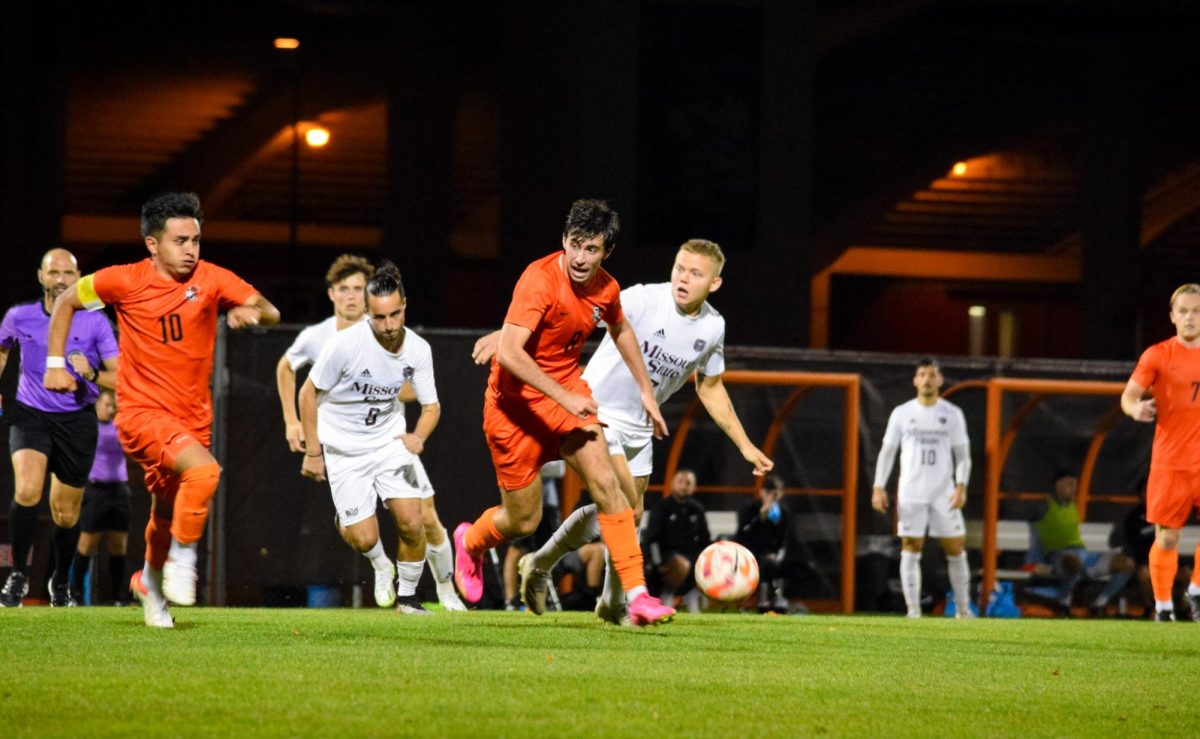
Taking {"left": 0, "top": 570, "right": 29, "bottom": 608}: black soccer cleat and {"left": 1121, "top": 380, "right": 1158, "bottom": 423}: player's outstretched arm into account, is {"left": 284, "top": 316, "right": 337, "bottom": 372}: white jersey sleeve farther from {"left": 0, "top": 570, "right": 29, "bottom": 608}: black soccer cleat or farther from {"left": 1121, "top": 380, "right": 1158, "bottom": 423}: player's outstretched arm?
{"left": 1121, "top": 380, "right": 1158, "bottom": 423}: player's outstretched arm

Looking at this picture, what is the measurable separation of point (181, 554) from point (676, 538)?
7422 mm

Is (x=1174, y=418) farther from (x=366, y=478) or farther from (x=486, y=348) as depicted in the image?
(x=486, y=348)

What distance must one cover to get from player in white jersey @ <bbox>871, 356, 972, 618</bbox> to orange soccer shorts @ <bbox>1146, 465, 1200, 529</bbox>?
102 inches

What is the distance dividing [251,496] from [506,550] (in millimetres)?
2238

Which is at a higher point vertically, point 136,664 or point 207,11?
point 207,11

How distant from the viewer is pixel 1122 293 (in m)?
28.8

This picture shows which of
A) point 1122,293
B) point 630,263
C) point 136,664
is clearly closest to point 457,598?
point 136,664

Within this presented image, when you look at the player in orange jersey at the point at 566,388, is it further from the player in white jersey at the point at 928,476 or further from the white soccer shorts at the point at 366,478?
the player in white jersey at the point at 928,476

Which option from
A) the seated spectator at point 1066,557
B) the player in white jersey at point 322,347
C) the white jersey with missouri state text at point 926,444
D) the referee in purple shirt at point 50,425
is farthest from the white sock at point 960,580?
the referee in purple shirt at point 50,425

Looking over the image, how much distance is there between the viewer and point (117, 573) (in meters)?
13.4

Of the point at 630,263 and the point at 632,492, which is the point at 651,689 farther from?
the point at 630,263

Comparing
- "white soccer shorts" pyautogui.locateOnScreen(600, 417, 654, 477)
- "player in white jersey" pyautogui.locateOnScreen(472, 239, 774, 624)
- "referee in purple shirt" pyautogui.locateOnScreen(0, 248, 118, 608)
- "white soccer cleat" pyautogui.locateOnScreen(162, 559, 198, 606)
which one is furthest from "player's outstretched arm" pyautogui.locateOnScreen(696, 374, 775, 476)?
"referee in purple shirt" pyautogui.locateOnScreen(0, 248, 118, 608)

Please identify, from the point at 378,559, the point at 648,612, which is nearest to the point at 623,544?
the point at 648,612

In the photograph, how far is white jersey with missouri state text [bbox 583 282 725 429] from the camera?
9.70 m
